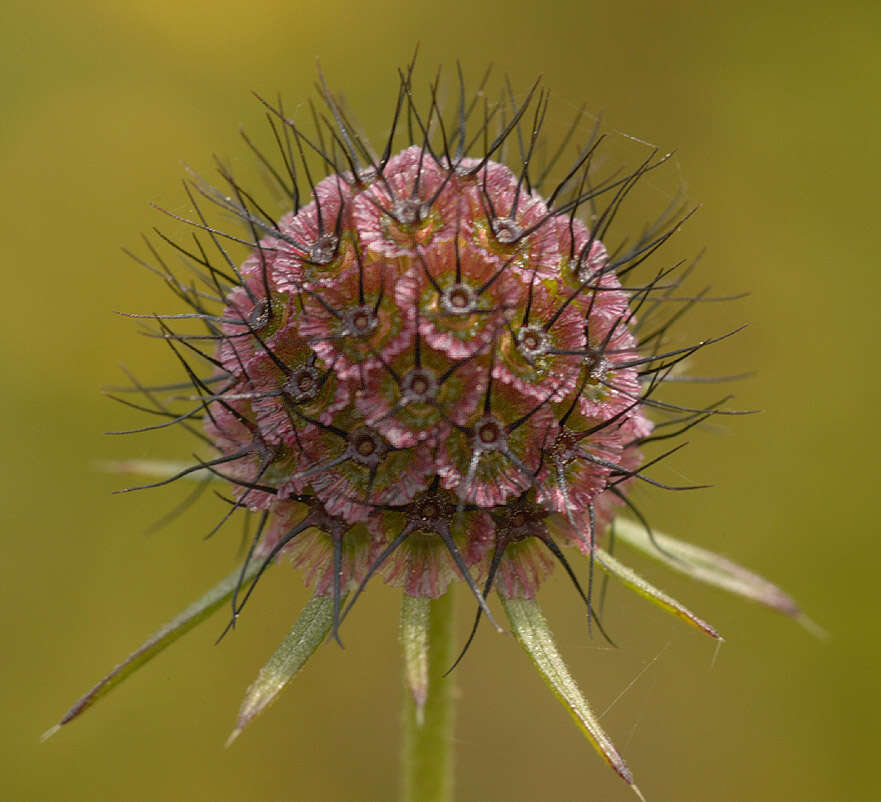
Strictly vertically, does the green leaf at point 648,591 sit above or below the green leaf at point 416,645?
above

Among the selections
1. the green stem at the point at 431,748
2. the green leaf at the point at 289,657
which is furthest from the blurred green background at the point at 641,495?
the green leaf at the point at 289,657

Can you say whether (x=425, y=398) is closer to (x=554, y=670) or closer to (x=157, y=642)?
(x=554, y=670)

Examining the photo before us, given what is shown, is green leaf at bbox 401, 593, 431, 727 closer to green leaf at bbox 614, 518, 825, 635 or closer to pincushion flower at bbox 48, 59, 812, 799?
pincushion flower at bbox 48, 59, 812, 799

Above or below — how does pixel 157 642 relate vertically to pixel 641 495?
below

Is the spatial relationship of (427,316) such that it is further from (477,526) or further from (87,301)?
(87,301)

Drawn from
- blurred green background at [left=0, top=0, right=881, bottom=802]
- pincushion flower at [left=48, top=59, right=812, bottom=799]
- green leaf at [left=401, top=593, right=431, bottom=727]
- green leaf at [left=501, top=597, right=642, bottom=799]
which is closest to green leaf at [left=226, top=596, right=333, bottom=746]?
pincushion flower at [left=48, top=59, right=812, bottom=799]

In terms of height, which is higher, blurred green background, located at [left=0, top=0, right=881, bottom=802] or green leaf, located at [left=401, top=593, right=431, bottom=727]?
blurred green background, located at [left=0, top=0, right=881, bottom=802]

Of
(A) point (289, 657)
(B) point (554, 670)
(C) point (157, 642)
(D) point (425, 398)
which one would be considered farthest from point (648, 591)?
(C) point (157, 642)

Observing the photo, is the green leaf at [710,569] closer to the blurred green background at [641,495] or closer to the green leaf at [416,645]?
the green leaf at [416,645]
